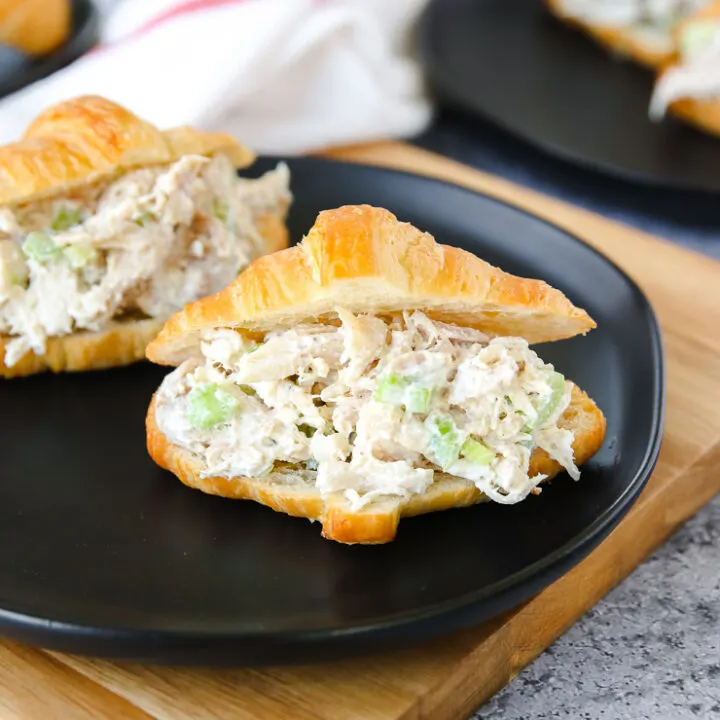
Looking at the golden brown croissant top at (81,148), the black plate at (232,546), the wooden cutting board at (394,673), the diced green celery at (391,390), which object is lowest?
the wooden cutting board at (394,673)

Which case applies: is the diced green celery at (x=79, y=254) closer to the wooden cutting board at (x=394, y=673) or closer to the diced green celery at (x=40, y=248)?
the diced green celery at (x=40, y=248)

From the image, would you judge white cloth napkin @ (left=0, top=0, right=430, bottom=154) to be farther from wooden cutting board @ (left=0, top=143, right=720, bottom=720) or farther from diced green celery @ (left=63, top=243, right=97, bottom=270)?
wooden cutting board @ (left=0, top=143, right=720, bottom=720)

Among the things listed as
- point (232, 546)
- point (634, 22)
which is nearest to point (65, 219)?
point (232, 546)

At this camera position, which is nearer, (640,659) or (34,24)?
(640,659)

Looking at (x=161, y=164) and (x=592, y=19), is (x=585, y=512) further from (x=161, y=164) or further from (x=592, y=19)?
(x=592, y=19)

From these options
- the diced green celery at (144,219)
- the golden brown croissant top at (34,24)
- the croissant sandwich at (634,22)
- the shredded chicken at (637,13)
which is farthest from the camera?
the shredded chicken at (637,13)

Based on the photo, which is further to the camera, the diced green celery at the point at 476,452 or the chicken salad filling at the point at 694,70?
the chicken salad filling at the point at 694,70

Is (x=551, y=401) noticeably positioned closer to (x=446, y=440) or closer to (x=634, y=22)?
(x=446, y=440)

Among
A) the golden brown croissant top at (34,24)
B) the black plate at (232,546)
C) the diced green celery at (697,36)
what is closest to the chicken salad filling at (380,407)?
the black plate at (232,546)
